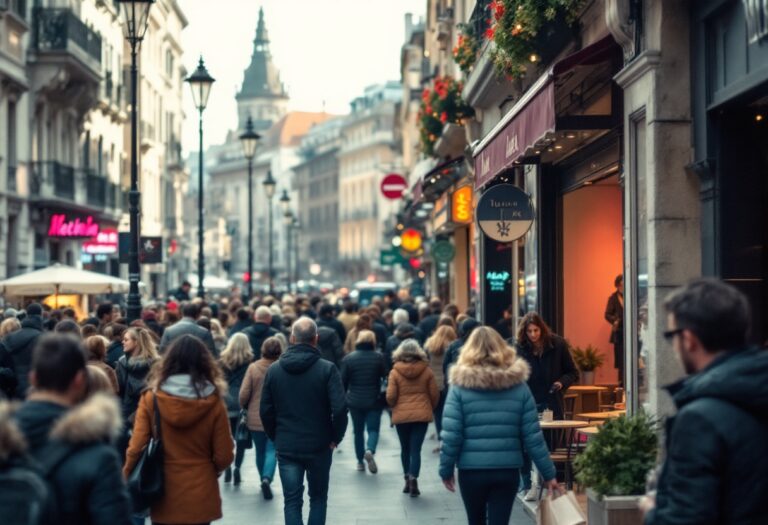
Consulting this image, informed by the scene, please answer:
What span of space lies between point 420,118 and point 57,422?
29532mm

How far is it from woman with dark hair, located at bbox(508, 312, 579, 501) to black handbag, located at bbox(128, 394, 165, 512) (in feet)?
19.0

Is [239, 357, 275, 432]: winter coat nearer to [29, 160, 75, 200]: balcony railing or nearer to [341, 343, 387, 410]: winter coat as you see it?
[341, 343, 387, 410]: winter coat

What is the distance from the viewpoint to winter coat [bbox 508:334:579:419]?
1416 cm

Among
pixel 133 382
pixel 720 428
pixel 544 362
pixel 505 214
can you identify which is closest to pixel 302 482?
pixel 133 382

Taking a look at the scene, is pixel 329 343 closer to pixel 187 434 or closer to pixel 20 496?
pixel 187 434

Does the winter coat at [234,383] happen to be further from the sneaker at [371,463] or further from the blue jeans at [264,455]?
the sneaker at [371,463]

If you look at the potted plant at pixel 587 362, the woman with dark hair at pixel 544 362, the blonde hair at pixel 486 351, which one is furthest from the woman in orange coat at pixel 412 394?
the blonde hair at pixel 486 351

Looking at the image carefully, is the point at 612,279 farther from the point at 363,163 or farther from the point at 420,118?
the point at 363,163

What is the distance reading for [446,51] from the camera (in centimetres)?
3909

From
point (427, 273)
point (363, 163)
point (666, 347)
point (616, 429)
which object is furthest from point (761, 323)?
point (363, 163)

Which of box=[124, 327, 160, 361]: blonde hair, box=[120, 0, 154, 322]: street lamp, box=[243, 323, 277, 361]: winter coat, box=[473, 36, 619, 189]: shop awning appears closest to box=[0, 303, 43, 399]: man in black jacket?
box=[124, 327, 160, 361]: blonde hair

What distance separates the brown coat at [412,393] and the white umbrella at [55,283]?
1240cm

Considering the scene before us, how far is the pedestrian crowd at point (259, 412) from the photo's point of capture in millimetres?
5383

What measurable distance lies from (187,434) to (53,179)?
101 ft
